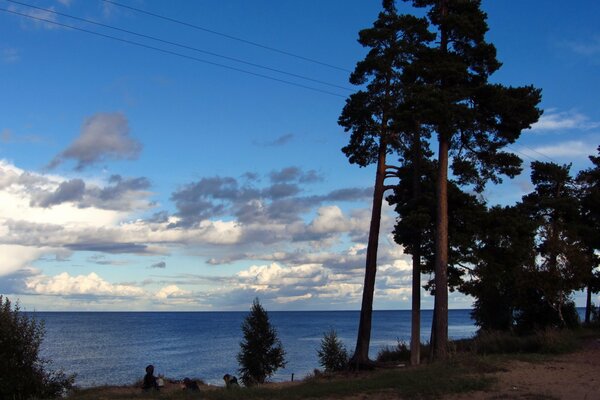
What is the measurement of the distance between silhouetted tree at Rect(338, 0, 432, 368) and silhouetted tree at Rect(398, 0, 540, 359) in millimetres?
2032

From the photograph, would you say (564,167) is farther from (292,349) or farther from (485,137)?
(292,349)

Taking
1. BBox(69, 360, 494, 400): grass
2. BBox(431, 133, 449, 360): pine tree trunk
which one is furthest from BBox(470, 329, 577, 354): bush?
BBox(69, 360, 494, 400): grass

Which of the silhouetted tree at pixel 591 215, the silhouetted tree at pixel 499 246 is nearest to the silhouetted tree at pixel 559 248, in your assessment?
the silhouetted tree at pixel 591 215

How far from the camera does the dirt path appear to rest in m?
12.7

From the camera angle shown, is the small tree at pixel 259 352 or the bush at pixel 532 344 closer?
the bush at pixel 532 344

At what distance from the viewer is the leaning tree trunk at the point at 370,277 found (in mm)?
23562

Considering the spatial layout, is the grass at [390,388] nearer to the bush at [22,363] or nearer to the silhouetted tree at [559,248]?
the bush at [22,363]

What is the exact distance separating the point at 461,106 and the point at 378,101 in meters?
5.23

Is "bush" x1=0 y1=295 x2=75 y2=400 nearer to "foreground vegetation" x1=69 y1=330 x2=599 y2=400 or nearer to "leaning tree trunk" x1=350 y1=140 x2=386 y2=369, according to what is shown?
"foreground vegetation" x1=69 y1=330 x2=599 y2=400

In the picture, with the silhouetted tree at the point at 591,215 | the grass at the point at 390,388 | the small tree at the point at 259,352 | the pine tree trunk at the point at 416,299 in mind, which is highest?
the silhouetted tree at the point at 591,215

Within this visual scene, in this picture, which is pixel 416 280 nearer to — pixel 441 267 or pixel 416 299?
pixel 416 299

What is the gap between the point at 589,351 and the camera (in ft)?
66.3

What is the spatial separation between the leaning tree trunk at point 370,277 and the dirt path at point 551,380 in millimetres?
7496

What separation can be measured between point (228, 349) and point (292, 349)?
9254 millimetres
